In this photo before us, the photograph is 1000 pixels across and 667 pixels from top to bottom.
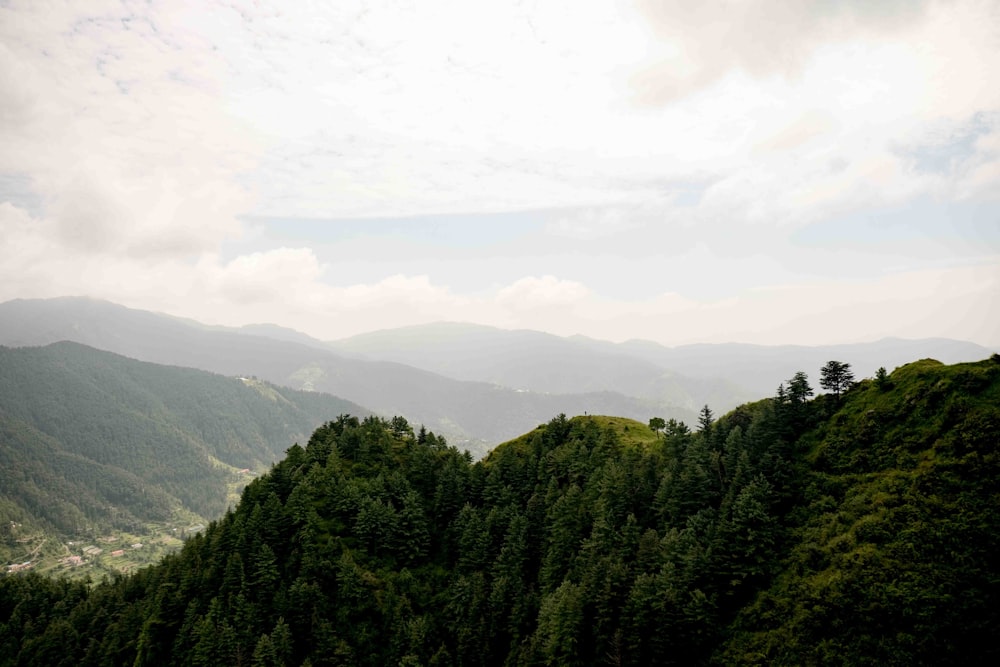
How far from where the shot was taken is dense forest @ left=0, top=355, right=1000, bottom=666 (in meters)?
60.6

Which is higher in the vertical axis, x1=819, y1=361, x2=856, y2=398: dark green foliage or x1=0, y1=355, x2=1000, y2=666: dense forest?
x1=819, y1=361, x2=856, y2=398: dark green foliage

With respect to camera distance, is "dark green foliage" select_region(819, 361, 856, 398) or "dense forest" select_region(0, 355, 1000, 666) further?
"dark green foliage" select_region(819, 361, 856, 398)

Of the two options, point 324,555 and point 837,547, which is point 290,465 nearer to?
point 324,555

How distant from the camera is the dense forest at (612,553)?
60.6m

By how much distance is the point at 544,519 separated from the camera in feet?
360

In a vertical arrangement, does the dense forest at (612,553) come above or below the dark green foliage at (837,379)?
below

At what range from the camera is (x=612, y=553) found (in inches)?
→ 3366

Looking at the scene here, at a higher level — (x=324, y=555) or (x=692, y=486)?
(x=692, y=486)

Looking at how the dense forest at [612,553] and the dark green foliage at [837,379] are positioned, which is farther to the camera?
the dark green foliage at [837,379]

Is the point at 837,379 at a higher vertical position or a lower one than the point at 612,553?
higher

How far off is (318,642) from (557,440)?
244 feet

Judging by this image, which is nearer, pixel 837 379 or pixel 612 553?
pixel 612 553

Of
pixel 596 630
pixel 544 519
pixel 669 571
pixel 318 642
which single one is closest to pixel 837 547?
pixel 669 571

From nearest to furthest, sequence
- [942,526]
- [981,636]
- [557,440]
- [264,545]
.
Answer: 1. [981,636]
2. [942,526]
3. [264,545]
4. [557,440]
